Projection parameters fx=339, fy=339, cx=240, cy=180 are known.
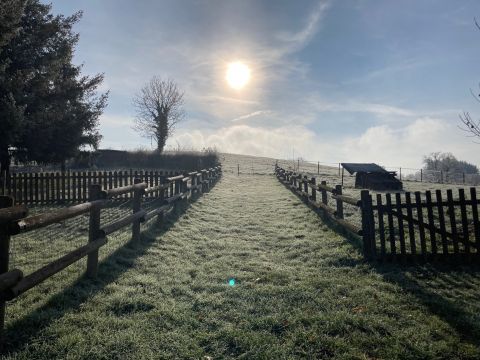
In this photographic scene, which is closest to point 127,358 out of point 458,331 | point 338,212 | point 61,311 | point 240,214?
point 61,311

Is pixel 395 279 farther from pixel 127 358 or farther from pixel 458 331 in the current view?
pixel 127 358

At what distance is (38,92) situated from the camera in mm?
16938

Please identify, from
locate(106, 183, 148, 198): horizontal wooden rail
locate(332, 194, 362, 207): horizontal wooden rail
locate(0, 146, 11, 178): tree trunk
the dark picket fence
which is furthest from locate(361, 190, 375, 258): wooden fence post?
locate(0, 146, 11, 178): tree trunk

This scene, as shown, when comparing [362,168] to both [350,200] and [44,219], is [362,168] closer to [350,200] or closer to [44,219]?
[350,200]

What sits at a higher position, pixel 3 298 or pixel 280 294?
pixel 3 298

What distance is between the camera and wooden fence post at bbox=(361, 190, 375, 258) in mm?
6809

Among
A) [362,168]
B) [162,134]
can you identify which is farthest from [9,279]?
[162,134]

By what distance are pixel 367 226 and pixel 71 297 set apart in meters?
5.45

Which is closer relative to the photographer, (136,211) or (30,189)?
(136,211)

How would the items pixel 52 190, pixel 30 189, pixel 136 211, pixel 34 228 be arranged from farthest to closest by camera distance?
pixel 52 190
pixel 30 189
pixel 136 211
pixel 34 228

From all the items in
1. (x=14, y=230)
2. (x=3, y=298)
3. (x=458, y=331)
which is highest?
(x=14, y=230)

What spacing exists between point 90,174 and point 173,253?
386 inches

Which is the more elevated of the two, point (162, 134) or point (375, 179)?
point (162, 134)

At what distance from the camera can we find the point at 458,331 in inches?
157
